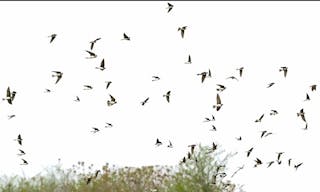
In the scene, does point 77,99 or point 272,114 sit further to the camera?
point 272,114

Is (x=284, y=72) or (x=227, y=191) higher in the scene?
(x=284, y=72)

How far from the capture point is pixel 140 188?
32062mm

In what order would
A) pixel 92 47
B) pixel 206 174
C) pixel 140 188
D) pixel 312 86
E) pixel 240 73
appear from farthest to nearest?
pixel 140 188
pixel 206 174
pixel 312 86
pixel 240 73
pixel 92 47

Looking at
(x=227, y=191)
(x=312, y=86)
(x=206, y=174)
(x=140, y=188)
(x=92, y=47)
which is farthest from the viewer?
(x=140, y=188)

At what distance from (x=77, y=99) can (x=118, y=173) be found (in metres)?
18.7

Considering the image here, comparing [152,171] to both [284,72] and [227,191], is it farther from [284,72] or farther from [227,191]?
[284,72]

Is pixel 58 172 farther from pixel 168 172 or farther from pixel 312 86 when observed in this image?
pixel 312 86

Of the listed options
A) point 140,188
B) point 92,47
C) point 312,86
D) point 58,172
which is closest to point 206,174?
point 140,188

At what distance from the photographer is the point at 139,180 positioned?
32.8 meters

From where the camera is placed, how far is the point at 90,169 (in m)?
32.6

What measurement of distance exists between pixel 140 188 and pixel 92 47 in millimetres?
19341

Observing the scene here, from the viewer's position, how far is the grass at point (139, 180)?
26.4 meters

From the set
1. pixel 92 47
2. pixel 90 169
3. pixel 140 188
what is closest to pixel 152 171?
pixel 140 188

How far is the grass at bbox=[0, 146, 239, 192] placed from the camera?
86.5ft
